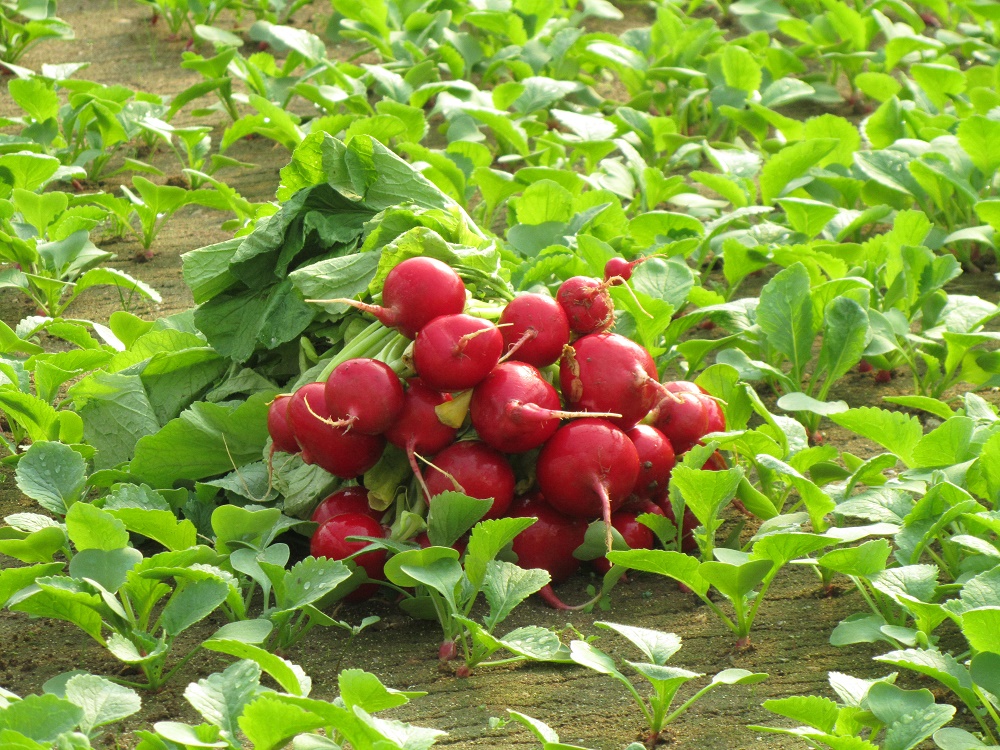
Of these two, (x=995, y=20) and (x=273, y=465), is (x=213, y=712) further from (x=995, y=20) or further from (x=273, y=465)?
(x=995, y=20)

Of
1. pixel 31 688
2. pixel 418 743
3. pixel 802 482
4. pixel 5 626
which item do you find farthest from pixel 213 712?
pixel 802 482

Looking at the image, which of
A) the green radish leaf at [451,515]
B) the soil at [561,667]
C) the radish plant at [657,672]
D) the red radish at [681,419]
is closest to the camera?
the radish plant at [657,672]

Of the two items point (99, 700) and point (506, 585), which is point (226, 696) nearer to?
point (99, 700)

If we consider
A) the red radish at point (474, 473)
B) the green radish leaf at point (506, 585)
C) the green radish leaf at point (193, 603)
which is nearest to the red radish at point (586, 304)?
the red radish at point (474, 473)

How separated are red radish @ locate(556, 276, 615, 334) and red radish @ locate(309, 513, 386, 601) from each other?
597 mm

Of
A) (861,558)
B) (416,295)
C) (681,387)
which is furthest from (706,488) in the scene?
(416,295)

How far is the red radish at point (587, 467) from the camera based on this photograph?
237 centimetres

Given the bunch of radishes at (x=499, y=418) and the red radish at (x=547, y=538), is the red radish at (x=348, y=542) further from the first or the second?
the red radish at (x=547, y=538)

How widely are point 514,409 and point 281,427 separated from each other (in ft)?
1.72

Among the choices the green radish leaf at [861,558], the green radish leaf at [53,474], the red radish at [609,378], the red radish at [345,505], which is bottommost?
the red radish at [345,505]

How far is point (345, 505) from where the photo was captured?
248 centimetres

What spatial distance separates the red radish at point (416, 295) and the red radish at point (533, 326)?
13cm

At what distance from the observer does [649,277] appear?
3037 mm

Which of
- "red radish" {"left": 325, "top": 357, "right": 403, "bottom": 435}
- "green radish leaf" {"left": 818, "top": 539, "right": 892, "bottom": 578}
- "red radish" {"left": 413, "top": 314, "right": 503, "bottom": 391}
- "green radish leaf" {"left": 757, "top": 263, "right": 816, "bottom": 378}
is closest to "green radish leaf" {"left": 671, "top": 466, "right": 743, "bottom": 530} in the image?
"green radish leaf" {"left": 818, "top": 539, "right": 892, "bottom": 578}
